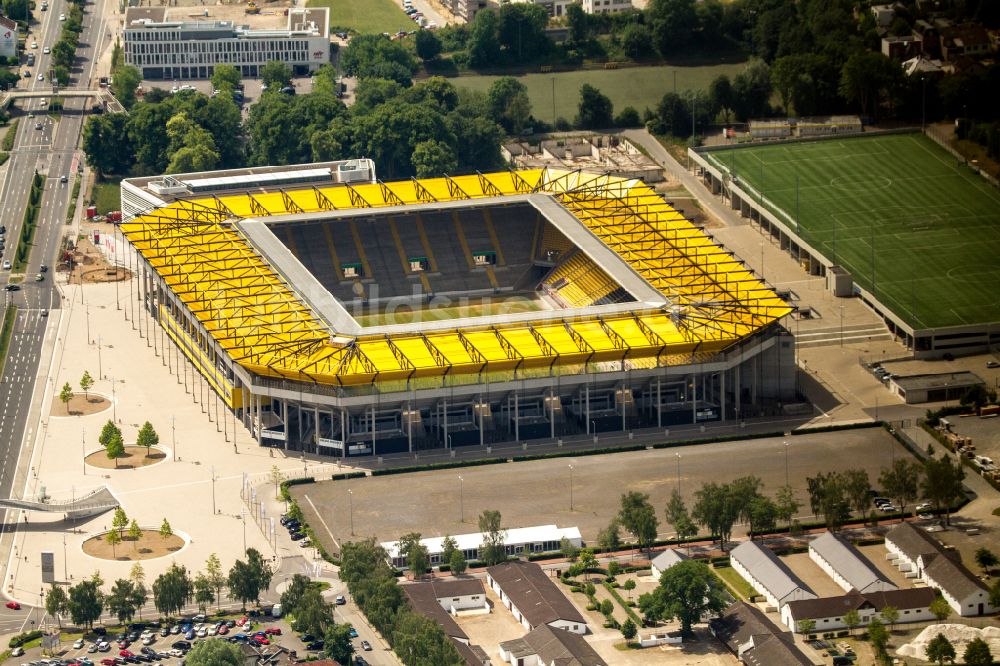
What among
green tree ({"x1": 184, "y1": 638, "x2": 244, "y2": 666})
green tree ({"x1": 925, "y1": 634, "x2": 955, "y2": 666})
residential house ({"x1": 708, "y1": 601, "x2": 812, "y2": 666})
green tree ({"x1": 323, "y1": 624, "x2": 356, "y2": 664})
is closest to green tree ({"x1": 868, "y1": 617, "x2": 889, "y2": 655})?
green tree ({"x1": 925, "y1": 634, "x2": 955, "y2": 666})

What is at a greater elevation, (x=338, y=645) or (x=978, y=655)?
(x=338, y=645)

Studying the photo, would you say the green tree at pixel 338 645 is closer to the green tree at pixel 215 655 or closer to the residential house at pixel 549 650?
the green tree at pixel 215 655

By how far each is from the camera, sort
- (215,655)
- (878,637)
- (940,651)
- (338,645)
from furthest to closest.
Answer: (878,637)
(338,645)
(940,651)
(215,655)

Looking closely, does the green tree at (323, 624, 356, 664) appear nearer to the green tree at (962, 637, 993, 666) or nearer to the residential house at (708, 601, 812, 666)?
the residential house at (708, 601, 812, 666)

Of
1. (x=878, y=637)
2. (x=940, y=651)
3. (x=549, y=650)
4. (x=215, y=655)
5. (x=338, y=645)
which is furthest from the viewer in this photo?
(x=878, y=637)

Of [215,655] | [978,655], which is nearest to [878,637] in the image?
[978,655]

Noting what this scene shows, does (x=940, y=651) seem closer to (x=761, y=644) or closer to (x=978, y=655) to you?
(x=978, y=655)

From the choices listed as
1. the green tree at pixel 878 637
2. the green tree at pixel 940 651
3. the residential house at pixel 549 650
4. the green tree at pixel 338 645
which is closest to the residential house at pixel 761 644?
the green tree at pixel 878 637
